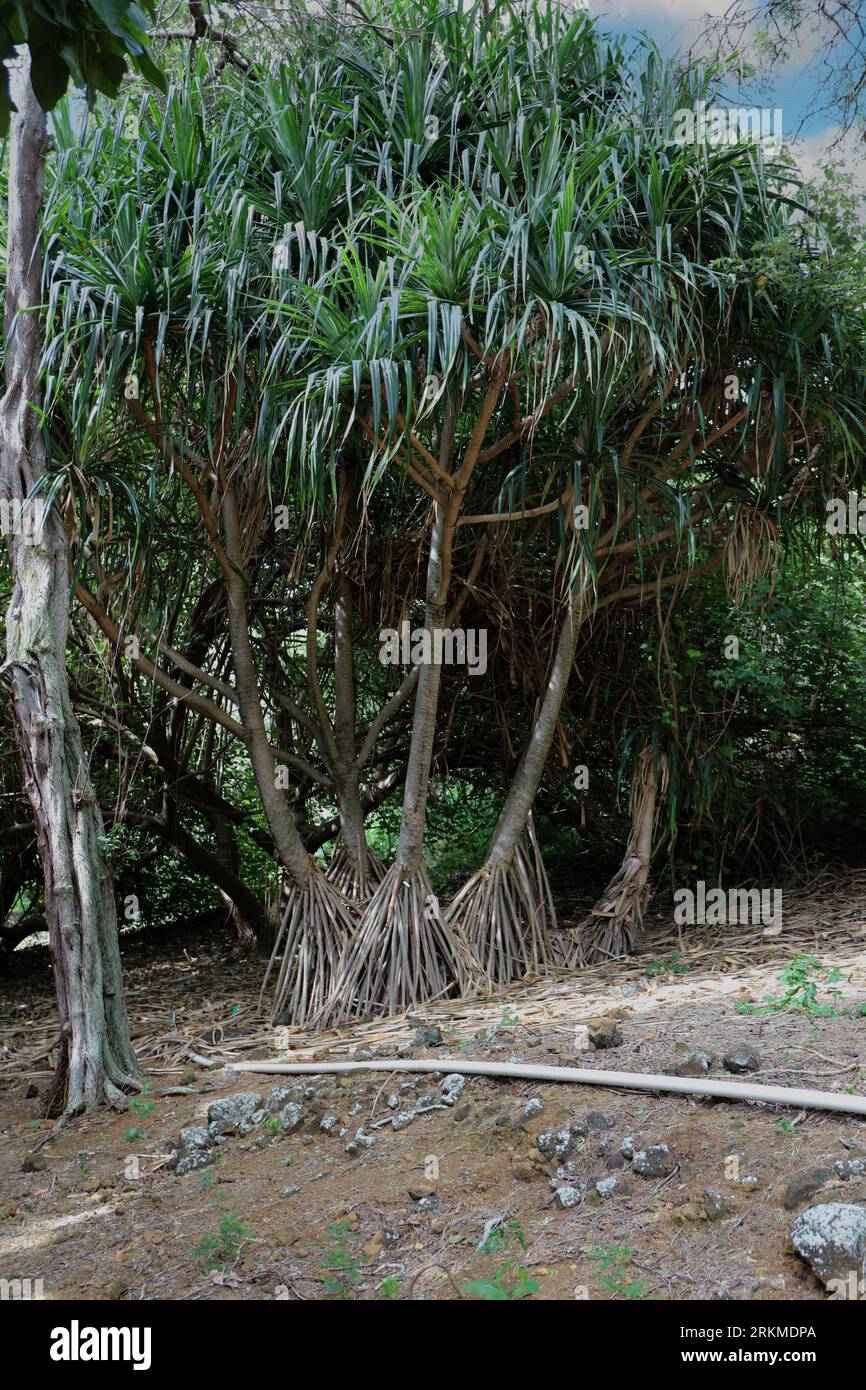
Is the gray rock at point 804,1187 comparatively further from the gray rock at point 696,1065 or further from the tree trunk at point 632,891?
the tree trunk at point 632,891

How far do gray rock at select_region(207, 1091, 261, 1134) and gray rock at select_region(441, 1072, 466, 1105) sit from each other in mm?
592

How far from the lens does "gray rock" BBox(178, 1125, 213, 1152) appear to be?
10.6 ft

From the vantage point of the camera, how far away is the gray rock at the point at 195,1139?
10.6ft

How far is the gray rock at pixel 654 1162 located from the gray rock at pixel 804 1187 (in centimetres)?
30

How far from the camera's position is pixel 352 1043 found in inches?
153

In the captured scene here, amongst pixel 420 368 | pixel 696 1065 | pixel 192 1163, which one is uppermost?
pixel 420 368

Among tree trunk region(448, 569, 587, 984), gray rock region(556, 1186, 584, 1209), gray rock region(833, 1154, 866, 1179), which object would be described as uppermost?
tree trunk region(448, 569, 587, 984)

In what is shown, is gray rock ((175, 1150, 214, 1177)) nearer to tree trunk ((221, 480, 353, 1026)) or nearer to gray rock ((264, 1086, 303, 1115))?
gray rock ((264, 1086, 303, 1115))

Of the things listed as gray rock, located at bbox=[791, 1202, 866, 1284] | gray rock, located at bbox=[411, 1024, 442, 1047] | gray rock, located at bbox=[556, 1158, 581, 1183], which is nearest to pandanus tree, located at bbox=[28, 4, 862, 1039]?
gray rock, located at bbox=[411, 1024, 442, 1047]

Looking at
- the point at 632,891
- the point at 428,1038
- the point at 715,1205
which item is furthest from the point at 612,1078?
the point at 632,891

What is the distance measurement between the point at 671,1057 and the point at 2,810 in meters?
4.03

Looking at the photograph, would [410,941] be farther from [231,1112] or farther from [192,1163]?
[192,1163]

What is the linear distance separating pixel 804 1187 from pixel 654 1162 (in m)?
0.37

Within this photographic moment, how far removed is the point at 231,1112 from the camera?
334 centimetres
